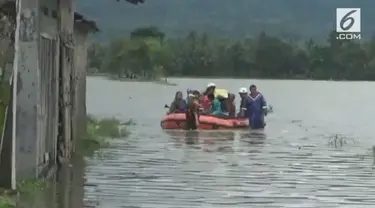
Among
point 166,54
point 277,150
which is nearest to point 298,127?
point 277,150

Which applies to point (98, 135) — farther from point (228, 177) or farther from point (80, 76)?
point (228, 177)

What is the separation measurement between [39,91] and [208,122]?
1728cm

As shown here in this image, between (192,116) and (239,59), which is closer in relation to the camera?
(192,116)

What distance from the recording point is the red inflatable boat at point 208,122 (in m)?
31.8

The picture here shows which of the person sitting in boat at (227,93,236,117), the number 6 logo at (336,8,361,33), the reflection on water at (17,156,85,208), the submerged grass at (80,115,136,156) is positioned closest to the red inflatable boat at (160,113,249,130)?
the person sitting in boat at (227,93,236,117)

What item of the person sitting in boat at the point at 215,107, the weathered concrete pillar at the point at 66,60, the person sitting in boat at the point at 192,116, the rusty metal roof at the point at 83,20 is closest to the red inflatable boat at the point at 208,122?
the person sitting in boat at the point at 192,116

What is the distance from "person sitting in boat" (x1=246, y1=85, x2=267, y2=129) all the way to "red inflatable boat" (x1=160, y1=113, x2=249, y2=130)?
0.47 m

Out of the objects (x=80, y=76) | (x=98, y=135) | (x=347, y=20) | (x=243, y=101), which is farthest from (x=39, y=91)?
(x=347, y=20)

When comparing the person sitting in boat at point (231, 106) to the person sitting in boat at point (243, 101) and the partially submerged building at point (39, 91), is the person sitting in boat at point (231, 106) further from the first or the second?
the partially submerged building at point (39, 91)

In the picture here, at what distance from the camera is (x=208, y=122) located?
3181 centimetres

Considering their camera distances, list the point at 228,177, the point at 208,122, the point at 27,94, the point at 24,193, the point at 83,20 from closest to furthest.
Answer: the point at 24,193 → the point at 27,94 → the point at 228,177 → the point at 83,20 → the point at 208,122

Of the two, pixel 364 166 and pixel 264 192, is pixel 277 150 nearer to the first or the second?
pixel 364 166

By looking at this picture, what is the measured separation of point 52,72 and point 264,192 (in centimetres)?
386

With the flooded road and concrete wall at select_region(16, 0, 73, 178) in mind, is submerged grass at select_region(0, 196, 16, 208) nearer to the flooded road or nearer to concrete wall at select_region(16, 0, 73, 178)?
concrete wall at select_region(16, 0, 73, 178)
